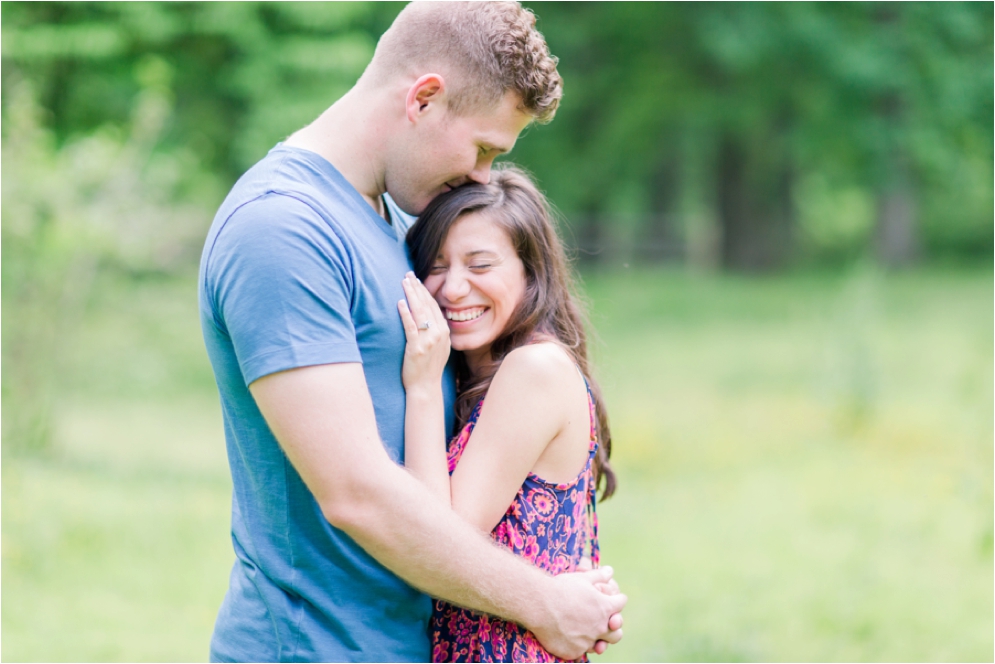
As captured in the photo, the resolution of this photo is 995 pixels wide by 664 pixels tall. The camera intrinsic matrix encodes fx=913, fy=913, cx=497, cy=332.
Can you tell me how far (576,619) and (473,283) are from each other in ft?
2.69

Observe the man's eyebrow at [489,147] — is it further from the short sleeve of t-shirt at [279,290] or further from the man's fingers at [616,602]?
the man's fingers at [616,602]

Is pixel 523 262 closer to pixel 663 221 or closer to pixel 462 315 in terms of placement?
pixel 462 315

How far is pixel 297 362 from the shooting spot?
168 cm

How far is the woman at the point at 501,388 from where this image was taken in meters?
2.00

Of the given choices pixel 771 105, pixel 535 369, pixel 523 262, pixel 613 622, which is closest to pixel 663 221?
pixel 771 105

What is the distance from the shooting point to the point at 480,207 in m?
2.27

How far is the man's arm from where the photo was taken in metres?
1.70

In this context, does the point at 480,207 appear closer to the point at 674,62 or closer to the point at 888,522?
the point at 888,522

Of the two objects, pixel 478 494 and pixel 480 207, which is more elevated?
pixel 480 207

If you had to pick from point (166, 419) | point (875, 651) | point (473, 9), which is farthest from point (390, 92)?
point (166, 419)

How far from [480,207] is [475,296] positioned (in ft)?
0.73

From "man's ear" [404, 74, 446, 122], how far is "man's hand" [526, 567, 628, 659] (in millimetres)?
1077

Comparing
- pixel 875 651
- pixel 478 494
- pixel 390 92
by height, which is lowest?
pixel 875 651

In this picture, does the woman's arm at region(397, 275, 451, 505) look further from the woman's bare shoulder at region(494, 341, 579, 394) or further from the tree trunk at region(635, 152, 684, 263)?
the tree trunk at region(635, 152, 684, 263)
